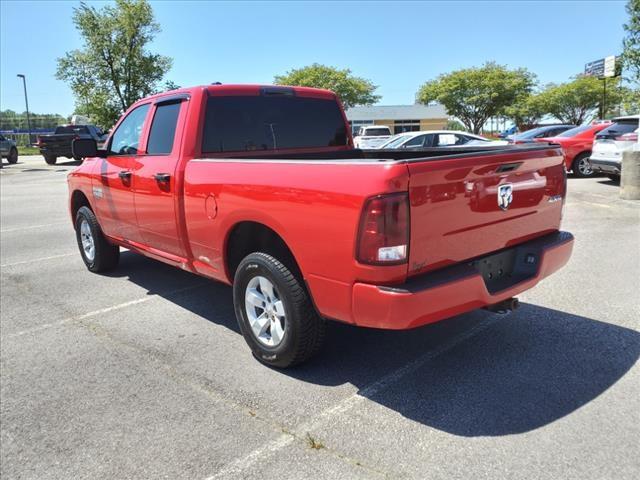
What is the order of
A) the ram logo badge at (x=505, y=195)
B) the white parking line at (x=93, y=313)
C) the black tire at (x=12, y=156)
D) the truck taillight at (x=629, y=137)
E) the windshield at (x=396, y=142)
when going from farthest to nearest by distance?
the black tire at (x=12, y=156) < the windshield at (x=396, y=142) < the truck taillight at (x=629, y=137) < the white parking line at (x=93, y=313) < the ram logo badge at (x=505, y=195)

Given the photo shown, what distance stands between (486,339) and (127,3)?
118 ft

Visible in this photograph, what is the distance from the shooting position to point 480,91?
5512 centimetres

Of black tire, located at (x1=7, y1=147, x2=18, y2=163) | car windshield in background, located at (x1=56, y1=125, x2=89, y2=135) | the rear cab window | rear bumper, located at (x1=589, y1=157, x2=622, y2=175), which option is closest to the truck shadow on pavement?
the rear cab window

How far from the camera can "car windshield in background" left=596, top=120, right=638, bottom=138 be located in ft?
39.8

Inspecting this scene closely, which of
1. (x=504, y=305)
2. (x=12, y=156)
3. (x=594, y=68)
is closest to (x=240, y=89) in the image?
(x=504, y=305)

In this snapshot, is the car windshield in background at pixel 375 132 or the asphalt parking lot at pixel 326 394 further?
the car windshield in background at pixel 375 132

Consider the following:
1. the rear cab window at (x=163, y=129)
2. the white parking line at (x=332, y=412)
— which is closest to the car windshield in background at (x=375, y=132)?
the rear cab window at (x=163, y=129)

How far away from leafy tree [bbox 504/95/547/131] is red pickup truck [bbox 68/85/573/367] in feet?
176

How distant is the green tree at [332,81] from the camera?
6475cm

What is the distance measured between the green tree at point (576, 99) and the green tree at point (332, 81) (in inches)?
→ 897

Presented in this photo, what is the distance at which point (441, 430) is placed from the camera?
2.86 metres

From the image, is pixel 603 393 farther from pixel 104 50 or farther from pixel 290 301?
pixel 104 50

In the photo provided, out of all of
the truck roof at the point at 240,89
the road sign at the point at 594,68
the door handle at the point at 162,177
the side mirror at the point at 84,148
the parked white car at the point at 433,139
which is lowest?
the door handle at the point at 162,177

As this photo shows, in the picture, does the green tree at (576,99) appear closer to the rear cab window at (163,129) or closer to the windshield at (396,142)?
the windshield at (396,142)
